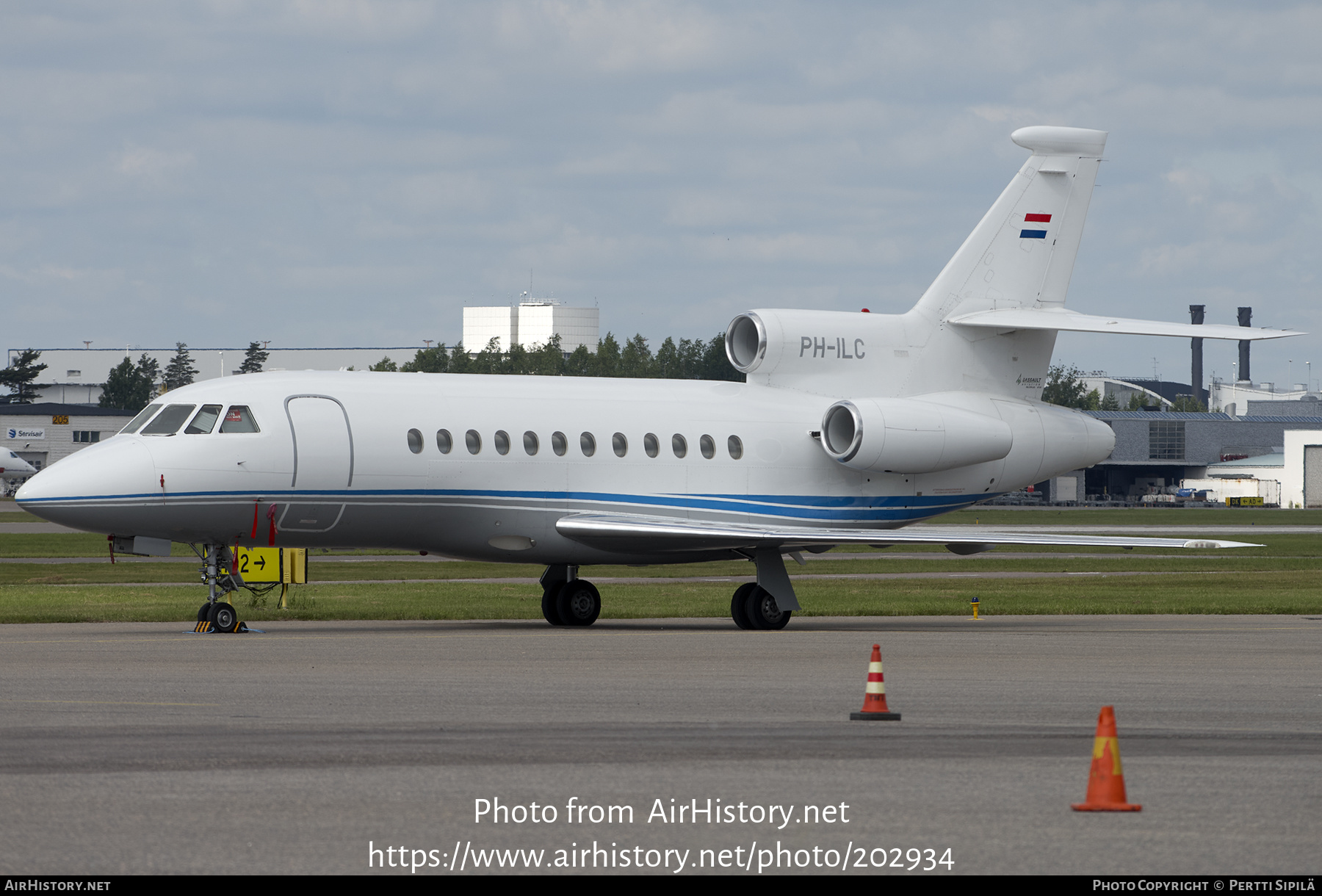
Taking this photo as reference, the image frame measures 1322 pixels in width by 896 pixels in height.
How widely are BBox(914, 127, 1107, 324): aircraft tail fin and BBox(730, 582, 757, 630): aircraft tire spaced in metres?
6.57

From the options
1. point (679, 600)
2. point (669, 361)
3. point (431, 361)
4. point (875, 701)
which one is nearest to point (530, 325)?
point (669, 361)

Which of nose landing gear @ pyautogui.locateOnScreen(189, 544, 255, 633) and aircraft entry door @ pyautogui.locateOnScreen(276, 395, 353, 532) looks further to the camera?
aircraft entry door @ pyautogui.locateOnScreen(276, 395, 353, 532)

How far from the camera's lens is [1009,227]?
3077 centimetres

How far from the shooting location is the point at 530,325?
160 meters

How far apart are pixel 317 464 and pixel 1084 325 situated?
13.1m

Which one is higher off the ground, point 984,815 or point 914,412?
point 914,412

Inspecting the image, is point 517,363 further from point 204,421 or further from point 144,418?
point 204,421

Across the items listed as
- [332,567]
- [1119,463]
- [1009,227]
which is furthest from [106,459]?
[1119,463]

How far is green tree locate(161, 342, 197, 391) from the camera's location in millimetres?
163000

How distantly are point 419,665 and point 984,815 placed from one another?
10.5 meters

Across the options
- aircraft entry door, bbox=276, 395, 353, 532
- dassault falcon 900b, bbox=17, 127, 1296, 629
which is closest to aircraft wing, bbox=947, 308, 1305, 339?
dassault falcon 900b, bbox=17, 127, 1296, 629

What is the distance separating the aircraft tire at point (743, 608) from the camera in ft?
89.0

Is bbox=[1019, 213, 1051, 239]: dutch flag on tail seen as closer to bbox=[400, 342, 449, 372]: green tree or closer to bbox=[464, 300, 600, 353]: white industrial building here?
bbox=[400, 342, 449, 372]: green tree

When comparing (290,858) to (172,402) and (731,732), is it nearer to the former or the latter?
(731,732)
